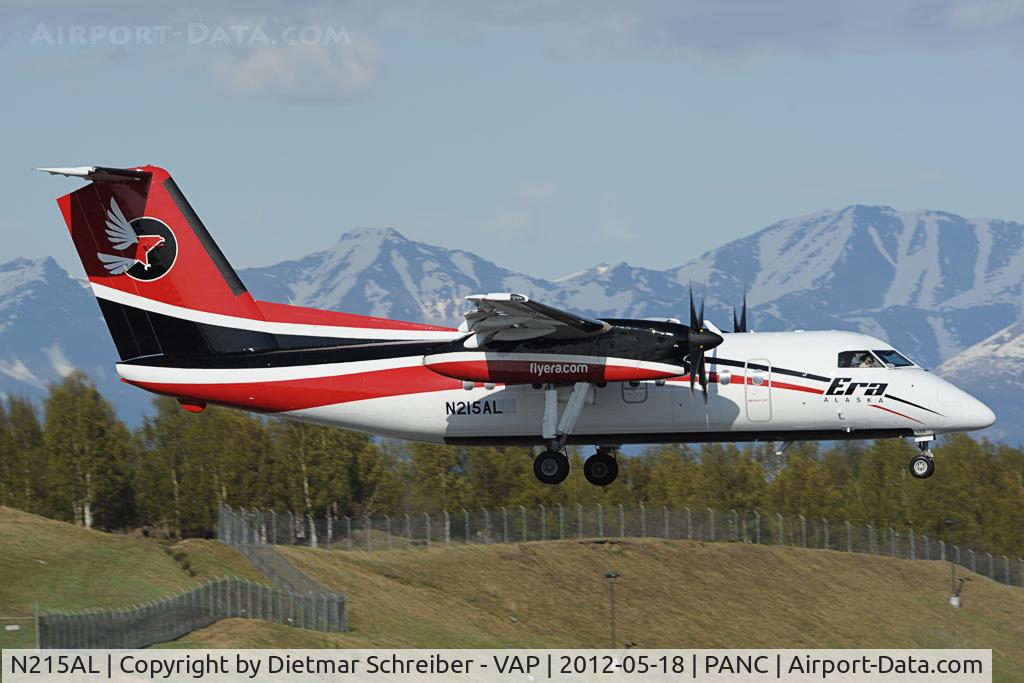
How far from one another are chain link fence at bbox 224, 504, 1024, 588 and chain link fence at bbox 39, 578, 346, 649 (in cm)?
1346

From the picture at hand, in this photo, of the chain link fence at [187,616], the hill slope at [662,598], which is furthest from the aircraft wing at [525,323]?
the hill slope at [662,598]

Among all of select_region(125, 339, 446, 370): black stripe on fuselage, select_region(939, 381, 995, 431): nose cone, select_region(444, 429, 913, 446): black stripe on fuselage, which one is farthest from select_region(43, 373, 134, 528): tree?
select_region(939, 381, 995, 431): nose cone

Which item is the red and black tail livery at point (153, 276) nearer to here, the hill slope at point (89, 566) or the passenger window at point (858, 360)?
the passenger window at point (858, 360)

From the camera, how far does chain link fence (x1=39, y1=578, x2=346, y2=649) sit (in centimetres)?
4225

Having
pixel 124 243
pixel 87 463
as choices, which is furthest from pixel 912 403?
pixel 87 463

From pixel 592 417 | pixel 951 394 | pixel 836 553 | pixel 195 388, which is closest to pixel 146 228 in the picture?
pixel 195 388

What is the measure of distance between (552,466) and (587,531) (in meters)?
47.7

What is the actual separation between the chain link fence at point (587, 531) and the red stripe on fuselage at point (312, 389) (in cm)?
3154

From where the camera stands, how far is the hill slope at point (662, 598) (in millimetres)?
65250

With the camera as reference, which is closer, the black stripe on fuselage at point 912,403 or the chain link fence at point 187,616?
A: the black stripe on fuselage at point 912,403

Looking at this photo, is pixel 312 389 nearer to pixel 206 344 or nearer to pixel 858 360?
pixel 206 344

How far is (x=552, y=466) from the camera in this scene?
35656 mm
